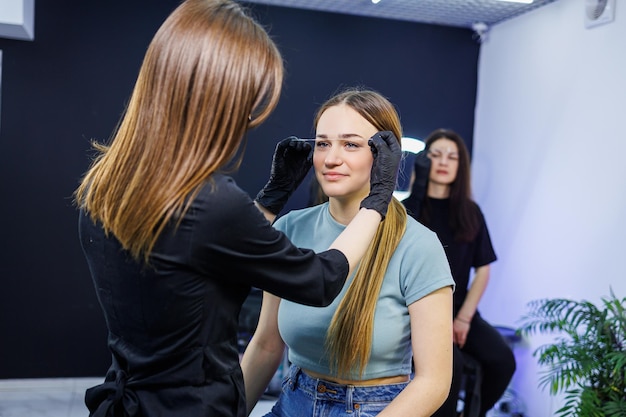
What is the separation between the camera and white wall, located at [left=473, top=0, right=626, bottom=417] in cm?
327

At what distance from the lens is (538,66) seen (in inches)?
157

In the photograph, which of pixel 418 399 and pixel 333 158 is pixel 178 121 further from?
pixel 418 399

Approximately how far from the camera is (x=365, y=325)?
1534 mm

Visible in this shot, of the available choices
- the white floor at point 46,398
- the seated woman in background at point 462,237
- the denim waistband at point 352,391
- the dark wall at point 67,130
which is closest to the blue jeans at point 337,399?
the denim waistband at point 352,391

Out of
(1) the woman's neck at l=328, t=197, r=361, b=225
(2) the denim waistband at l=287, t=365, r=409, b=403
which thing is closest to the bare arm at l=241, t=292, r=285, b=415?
(2) the denim waistband at l=287, t=365, r=409, b=403

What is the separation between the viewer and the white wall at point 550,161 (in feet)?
10.7

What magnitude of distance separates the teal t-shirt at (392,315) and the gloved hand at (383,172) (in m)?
0.21

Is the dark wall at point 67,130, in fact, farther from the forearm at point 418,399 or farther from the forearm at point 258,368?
the forearm at point 418,399

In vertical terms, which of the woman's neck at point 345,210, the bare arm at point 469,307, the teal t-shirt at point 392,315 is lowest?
the bare arm at point 469,307

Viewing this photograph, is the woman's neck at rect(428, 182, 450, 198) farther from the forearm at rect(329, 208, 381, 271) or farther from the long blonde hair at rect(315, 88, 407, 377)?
the forearm at rect(329, 208, 381, 271)

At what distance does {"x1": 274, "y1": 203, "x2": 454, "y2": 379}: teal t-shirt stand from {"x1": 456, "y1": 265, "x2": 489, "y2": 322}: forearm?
1.89 meters

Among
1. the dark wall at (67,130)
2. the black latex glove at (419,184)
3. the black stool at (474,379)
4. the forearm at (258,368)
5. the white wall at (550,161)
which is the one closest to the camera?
the forearm at (258,368)

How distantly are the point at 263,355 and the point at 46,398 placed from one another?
2.89 meters

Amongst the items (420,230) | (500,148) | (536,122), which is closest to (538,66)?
(536,122)
